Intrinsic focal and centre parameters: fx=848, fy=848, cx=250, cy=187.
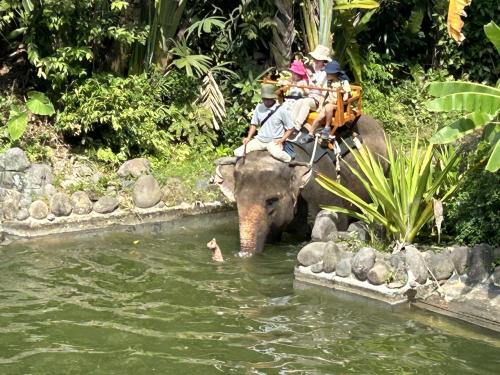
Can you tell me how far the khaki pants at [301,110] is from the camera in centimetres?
1075

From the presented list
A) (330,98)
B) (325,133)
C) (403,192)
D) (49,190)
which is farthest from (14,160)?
(403,192)

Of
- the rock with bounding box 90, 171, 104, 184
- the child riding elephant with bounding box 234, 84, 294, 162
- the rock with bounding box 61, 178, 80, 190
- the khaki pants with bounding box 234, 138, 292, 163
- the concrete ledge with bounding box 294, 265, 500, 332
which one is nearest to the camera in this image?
the concrete ledge with bounding box 294, 265, 500, 332

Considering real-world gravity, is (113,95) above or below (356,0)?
below

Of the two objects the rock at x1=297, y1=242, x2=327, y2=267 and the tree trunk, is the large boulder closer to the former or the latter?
the rock at x1=297, y1=242, x2=327, y2=267

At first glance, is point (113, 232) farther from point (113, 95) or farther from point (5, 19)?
point (5, 19)

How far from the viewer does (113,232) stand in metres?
11.5

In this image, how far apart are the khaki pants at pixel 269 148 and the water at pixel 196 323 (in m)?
1.24

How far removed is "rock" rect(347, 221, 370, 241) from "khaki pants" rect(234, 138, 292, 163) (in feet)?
3.80

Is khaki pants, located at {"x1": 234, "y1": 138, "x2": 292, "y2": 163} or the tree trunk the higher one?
the tree trunk

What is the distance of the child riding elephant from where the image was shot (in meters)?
10.5

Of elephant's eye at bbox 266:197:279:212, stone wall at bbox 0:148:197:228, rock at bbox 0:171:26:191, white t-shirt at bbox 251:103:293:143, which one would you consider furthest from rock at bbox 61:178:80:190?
elephant's eye at bbox 266:197:279:212

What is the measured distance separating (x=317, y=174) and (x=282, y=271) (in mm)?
1254

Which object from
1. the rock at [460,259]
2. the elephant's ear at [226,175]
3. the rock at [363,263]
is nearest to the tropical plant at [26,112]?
the elephant's ear at [226,175]

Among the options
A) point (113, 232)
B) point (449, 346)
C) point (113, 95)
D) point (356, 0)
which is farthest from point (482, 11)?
point (449, 346)
